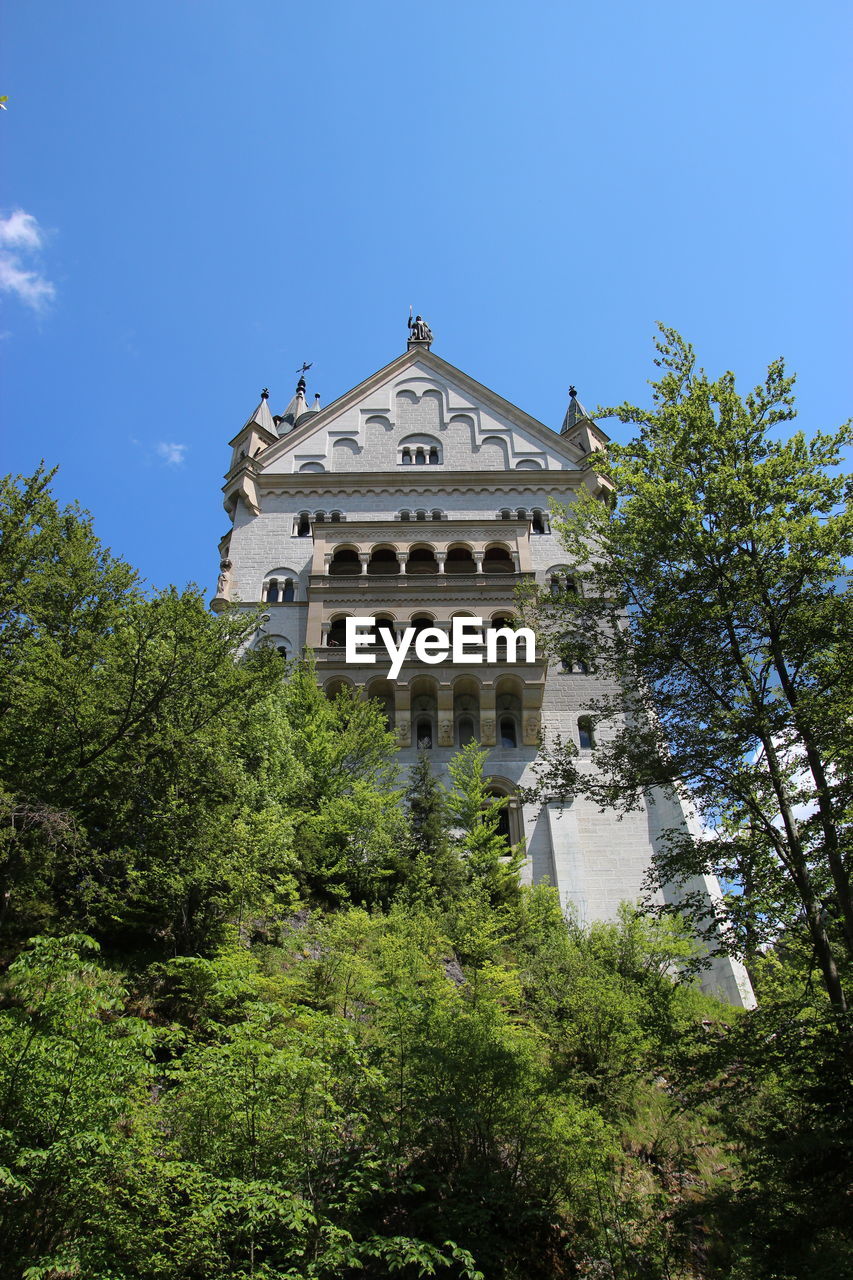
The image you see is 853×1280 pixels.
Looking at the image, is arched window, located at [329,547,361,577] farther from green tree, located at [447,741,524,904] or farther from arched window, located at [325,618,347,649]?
green tree, located at [447,741,524,904]

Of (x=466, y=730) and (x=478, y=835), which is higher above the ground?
(x=466, y=730)

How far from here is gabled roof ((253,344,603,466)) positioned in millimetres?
41031

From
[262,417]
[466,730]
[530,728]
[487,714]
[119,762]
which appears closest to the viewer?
[119,762]

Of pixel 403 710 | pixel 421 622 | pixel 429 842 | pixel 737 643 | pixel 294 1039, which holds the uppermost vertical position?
pixel 421 622

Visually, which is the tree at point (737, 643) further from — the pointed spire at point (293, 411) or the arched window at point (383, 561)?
the pointed spire at point (293, 411)

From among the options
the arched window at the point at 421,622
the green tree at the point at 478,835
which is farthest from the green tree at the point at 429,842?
the arched window at the point at 421,622

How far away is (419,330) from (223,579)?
19.2m

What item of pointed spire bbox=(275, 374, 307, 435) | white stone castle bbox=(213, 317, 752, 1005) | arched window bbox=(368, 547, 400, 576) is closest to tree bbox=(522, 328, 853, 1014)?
white stone castle bbox=(213, 317, 752, 1005)

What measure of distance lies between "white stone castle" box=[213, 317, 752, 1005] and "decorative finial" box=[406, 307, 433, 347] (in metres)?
0.21

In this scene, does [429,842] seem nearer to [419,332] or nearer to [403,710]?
[403,710]

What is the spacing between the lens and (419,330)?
47219 millimetres

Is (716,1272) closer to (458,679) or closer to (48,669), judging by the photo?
(48,669)

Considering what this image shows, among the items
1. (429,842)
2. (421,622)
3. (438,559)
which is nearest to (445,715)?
(421,622)

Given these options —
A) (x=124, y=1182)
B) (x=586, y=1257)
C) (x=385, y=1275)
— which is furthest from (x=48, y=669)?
(x=586, y=1257)
